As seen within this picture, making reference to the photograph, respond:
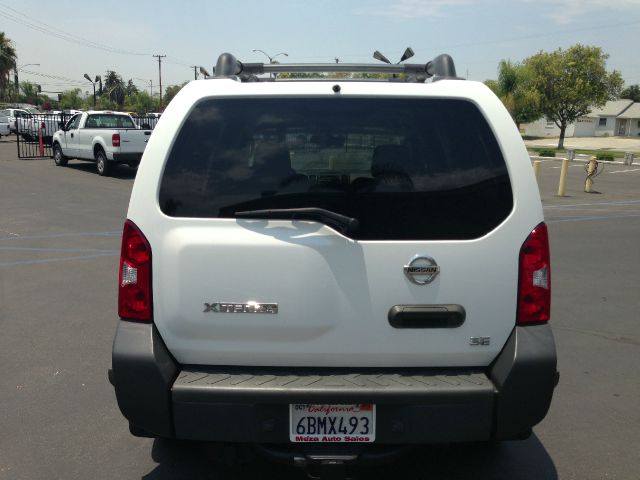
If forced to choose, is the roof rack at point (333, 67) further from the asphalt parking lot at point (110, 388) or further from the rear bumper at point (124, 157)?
the rear bumper at point (124, 157)

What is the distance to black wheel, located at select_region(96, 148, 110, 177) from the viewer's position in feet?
65.2

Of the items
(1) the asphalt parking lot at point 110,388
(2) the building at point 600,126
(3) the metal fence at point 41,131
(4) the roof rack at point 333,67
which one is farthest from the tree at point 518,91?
(4) the roof rack at point 333,67

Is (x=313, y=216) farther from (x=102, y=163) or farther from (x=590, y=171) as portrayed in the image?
(x=590, y=171)

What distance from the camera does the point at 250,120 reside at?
300 cm

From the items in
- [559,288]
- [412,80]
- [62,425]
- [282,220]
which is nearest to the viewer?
[282,220]

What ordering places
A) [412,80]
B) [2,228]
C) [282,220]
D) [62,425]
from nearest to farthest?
[282,220] → [412,80] → [62,425] → [2,228]

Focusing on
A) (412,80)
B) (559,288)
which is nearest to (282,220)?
(412,80)

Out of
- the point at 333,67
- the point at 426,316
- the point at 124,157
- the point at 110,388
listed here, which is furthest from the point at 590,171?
the point at 426,316

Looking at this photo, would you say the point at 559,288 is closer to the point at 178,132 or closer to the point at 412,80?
the point at 412,80

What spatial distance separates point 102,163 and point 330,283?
18.6 m

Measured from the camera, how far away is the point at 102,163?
2003cm

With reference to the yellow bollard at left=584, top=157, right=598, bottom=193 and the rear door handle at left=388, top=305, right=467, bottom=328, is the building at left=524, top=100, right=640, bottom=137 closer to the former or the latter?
the yellow bollard at left=584, top=157, right=598, bottom=193

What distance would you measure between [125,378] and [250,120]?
1.26 meters

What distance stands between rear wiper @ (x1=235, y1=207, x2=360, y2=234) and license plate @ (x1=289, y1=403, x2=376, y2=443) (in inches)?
29.8
